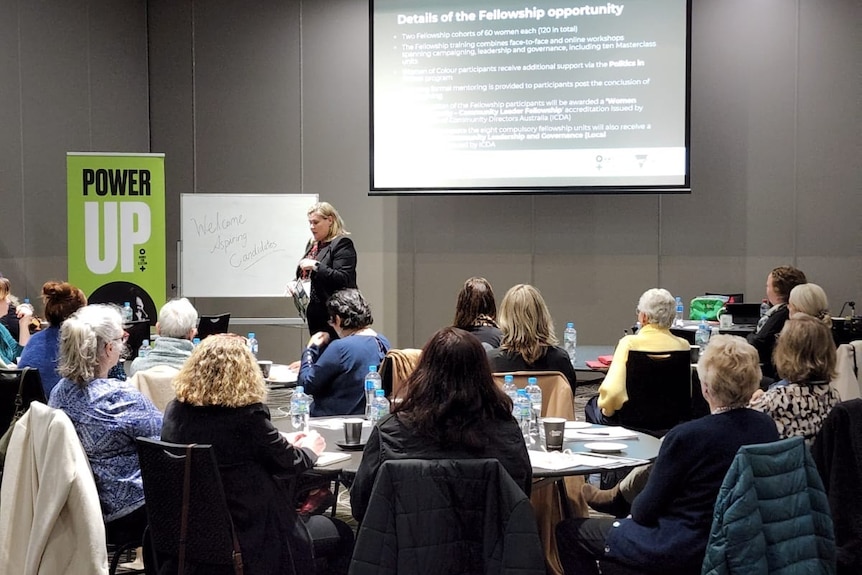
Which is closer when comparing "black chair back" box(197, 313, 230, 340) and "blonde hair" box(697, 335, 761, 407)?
"blonde hair" box(697, 335, 761, 407)

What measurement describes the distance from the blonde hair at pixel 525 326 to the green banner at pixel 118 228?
4793mm

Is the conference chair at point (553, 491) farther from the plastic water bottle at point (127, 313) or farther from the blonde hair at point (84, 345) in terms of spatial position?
the plastic water bottle at point (127, 313)

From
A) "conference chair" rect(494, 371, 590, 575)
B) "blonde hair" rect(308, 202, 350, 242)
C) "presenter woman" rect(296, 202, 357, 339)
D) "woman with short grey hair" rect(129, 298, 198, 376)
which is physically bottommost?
"conference chair" rect(494, 371, 590, 575)

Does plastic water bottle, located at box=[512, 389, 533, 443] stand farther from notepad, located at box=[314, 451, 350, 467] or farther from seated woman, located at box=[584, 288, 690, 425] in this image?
seated woman, located at box=[584, 288, 690, 425]

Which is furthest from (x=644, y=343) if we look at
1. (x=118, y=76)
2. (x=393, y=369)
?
(x=118, y=76)

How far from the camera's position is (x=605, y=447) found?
3.37 metres

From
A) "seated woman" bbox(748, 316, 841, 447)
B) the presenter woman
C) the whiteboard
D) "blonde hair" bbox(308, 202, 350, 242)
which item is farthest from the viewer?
the whiteboard

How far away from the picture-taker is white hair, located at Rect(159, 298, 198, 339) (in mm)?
4355

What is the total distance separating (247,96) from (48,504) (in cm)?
693

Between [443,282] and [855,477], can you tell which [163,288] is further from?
[855,477]

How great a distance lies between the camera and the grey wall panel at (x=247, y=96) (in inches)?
366

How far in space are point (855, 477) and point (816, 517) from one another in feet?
1.51

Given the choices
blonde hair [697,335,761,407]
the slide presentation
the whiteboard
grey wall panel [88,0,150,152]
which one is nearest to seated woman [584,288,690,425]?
blonde hair [697,335,761,407]

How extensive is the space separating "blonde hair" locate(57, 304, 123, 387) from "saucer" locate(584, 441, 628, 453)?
1719 millimetres
